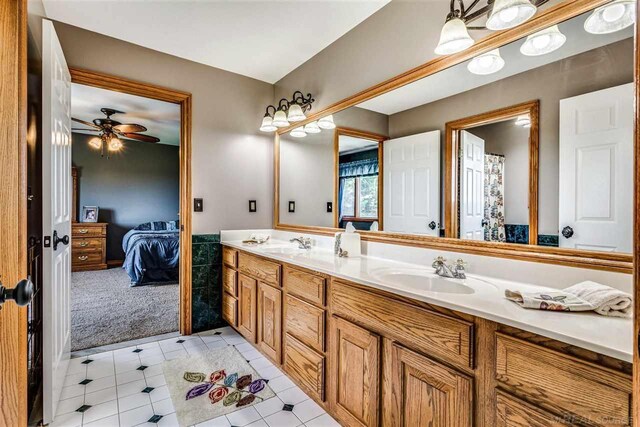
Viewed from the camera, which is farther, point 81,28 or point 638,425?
point 81,28

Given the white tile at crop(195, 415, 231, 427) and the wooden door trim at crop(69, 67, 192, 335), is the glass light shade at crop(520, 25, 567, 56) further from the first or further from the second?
the wooden door trim at crop(69, 67, 192, 335)

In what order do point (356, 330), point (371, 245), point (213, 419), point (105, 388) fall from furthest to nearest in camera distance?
point (371, 245)
point (105, 388)
point (213, 419)
point (356, 330)

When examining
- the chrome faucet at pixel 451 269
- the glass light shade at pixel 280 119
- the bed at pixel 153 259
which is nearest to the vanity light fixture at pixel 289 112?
the glass light shade at pixel 280 119

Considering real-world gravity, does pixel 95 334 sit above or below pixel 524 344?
below

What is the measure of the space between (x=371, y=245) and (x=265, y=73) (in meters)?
1.97

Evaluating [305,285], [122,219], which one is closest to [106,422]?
[305,285]

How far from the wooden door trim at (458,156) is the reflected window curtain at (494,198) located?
4.8 inches

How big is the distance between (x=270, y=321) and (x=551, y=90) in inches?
78.3

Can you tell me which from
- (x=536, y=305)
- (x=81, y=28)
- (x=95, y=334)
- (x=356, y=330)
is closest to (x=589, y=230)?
(x=536, y=305)

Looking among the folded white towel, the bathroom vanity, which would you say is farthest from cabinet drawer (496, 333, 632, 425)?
the folded white towel

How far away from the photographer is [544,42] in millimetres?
1287

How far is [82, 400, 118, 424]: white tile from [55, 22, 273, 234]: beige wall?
1.38 m

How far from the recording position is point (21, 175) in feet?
2.75

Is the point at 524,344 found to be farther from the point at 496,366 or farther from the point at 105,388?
the point at 105,388
